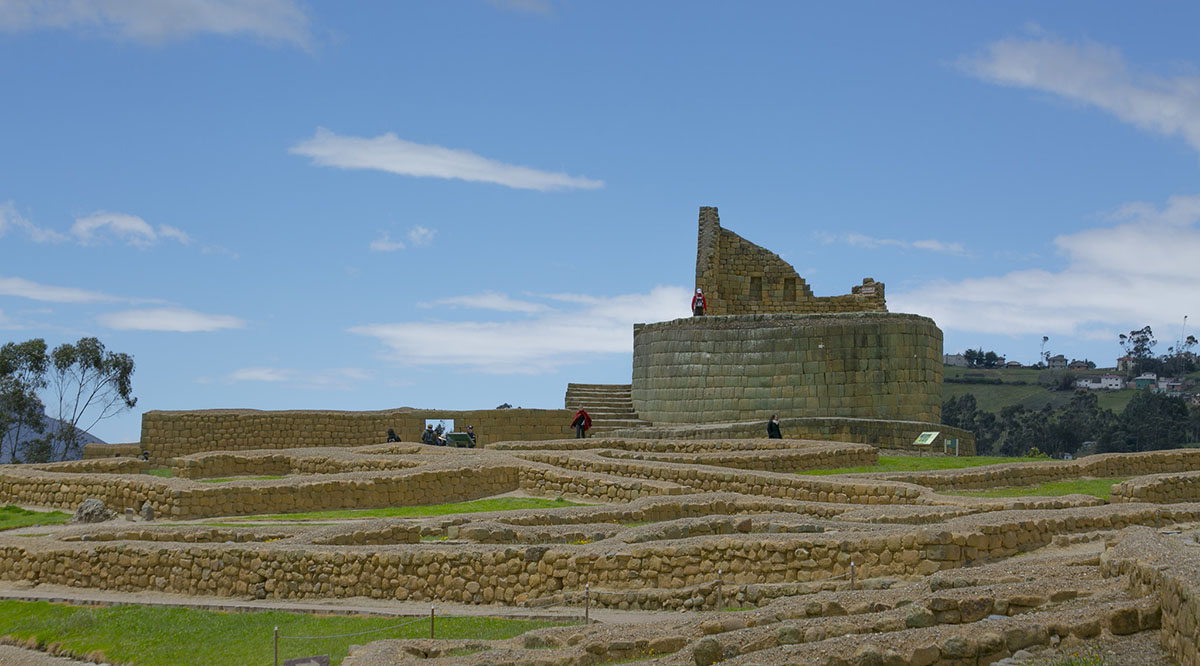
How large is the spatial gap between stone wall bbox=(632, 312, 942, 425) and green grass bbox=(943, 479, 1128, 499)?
8.06 meters

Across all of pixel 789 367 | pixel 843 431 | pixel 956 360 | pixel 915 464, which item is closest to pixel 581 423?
pixel 789 367

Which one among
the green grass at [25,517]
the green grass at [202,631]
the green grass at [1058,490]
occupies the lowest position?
the green grass at [202,631]

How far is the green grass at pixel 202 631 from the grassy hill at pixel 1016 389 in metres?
84.6

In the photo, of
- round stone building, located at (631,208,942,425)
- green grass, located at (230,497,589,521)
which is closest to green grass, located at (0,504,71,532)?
green grass, located at (230,497,589,521)

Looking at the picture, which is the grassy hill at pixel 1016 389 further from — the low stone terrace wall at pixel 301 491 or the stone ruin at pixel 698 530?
the low stone terrace wall at pixel 301 491

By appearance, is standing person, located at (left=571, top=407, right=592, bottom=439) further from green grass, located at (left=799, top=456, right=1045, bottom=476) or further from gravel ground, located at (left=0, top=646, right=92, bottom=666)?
gravel ground, located at (left=0, top=646, right=92, bottom=666)

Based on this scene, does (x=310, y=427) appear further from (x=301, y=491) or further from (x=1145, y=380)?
(x=1145, y=380)

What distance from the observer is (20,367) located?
54031mm

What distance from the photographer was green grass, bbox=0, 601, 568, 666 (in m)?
13.8

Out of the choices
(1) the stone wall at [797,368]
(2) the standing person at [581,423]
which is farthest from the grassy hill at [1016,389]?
(2) the standing person at [581,423]

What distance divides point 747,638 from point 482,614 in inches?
207

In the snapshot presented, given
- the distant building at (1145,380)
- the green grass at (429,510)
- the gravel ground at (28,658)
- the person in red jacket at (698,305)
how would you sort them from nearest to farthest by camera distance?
the gravel ground at (28,658)
the green grass at (429,510)
the person in red jacket at (698,305)
the distant building at (1145,380)

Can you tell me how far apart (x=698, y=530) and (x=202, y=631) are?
625 centimetres

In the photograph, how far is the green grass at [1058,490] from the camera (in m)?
23.2
